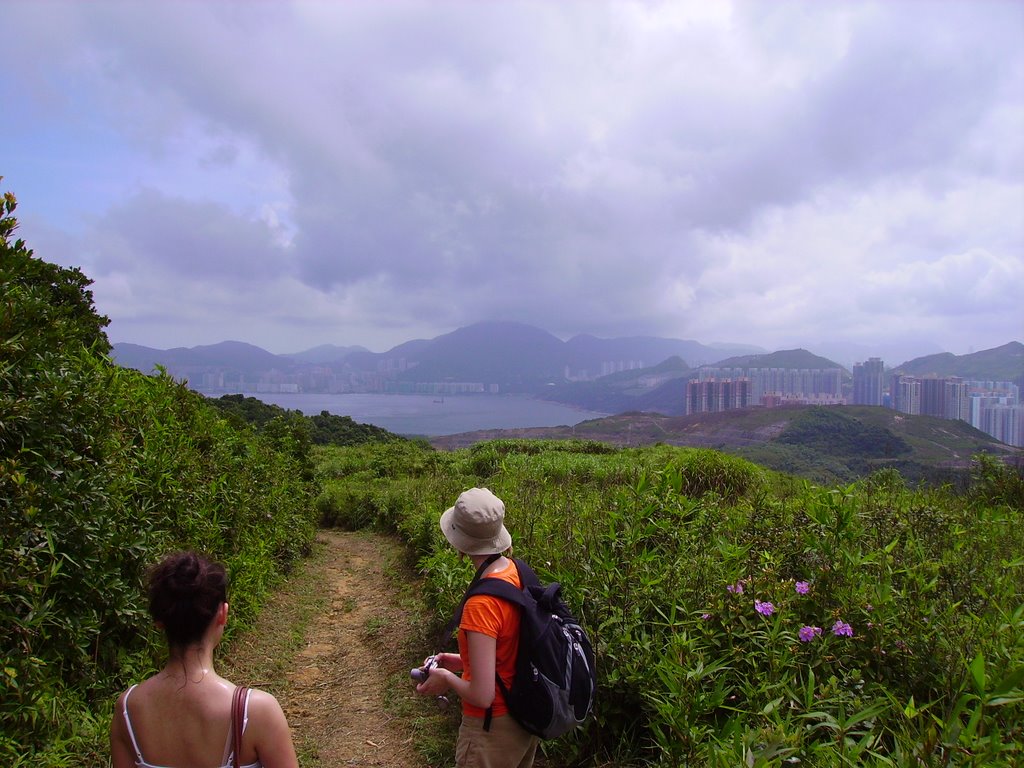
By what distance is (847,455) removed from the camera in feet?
56.4

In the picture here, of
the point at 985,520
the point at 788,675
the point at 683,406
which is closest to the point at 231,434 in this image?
the point at 788,675

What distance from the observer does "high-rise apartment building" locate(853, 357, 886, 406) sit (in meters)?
35.7

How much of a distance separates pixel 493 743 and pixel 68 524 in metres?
2.45

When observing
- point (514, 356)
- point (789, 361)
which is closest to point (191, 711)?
point (789, 361)

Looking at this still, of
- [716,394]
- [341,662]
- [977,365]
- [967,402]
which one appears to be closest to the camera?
[341,662]

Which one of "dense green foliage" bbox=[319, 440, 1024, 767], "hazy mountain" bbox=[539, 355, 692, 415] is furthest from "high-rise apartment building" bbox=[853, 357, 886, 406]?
"dense green foliage" bbox=[319, 440, 1024, 767]

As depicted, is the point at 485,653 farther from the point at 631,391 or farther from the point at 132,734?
the point at 631,391

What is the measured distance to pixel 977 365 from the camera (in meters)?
34.0

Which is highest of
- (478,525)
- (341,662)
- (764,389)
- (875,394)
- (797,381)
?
(797,381)

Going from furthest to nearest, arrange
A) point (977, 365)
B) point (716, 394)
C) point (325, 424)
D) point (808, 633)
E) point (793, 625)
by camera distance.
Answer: point (716, 394)
point (977, 365)
point (325, 424)
point (793, 625)
point (808, 633)

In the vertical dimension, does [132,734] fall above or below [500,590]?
below

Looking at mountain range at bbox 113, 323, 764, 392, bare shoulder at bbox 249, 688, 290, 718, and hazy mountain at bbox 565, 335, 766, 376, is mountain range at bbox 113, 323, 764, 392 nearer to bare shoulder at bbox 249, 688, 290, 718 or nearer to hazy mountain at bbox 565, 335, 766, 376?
hazy mountain at bbox 565, 335, 766, 376

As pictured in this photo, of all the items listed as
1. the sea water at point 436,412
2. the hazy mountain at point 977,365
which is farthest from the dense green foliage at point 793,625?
the hazy mountain at point 977,365

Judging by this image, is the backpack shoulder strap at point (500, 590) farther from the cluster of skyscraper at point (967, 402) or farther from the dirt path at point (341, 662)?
the cluster of skyscraper at point (967, 402)
